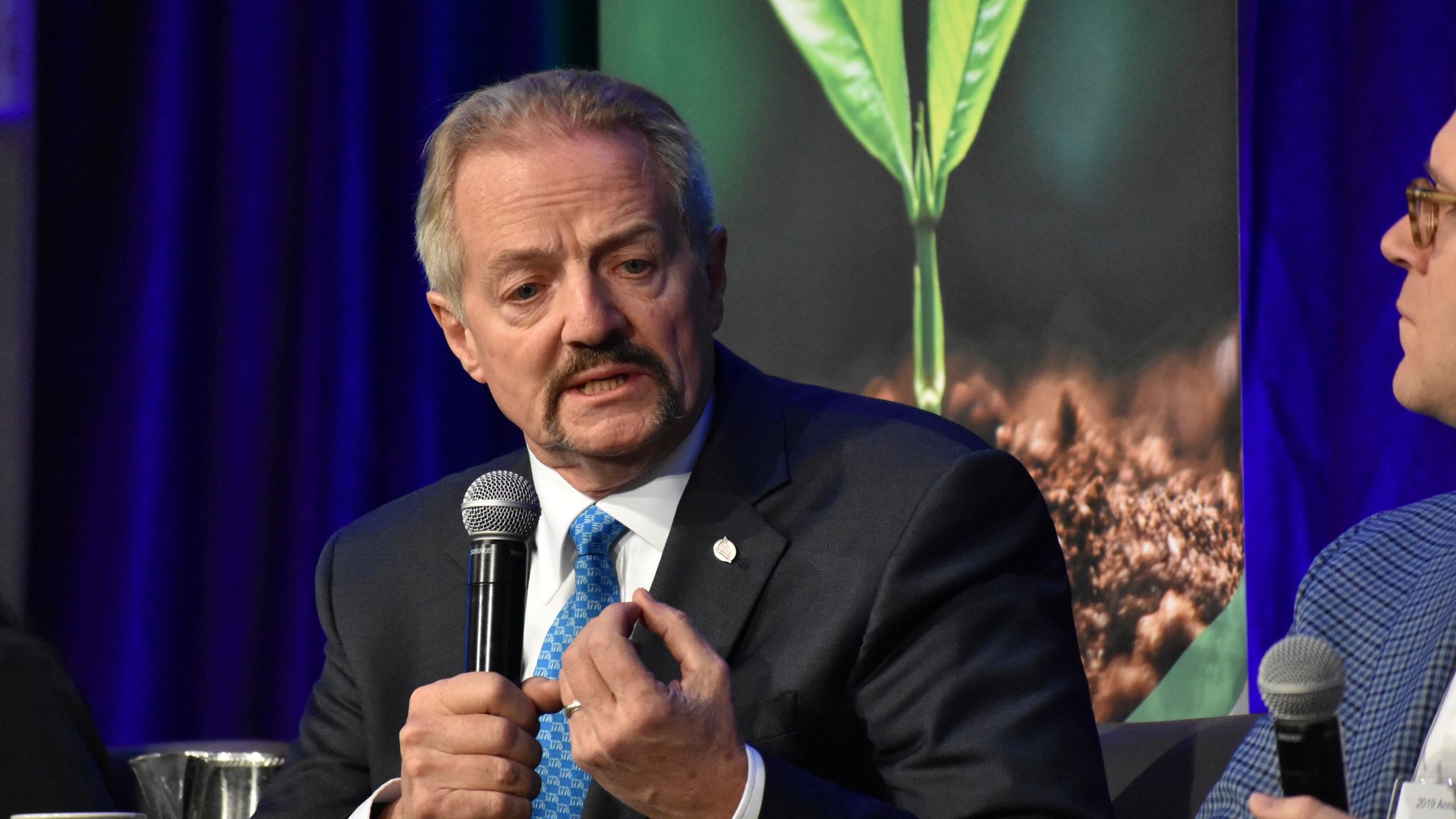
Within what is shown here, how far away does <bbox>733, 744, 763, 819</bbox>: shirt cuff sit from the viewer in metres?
1.46

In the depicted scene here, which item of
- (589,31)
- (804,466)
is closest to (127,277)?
(589,31)

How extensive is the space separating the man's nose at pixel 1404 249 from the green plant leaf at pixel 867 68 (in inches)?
67.8

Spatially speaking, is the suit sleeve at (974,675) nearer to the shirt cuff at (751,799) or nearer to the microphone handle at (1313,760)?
the shirt cuff at (751,799)

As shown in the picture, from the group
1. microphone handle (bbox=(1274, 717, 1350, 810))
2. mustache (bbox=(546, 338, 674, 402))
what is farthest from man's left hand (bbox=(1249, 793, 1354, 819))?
mustache (bbox=(546, 338, 674, 402))

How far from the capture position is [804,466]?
1881 millimetres

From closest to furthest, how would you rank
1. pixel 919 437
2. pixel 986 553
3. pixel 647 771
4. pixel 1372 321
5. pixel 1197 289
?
pixel 647 771, pixel 986 553, pixel 919 437, pixel 1372 321, pixel 1197 289

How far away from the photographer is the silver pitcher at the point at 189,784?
6.57 ft

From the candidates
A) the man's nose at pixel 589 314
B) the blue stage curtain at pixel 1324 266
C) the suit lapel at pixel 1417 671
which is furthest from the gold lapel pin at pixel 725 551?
the blue stage curtain at pixel 1324 266

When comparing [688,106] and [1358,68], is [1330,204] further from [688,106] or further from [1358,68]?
[688,106]

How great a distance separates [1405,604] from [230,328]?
257cm

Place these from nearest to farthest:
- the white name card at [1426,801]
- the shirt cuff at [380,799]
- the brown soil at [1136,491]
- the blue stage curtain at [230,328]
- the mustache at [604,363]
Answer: the white name card at [1426,801] < the shirt cuff at [380,799] < the mustache at [604,363] < the brown soil at [1136,491] < the blue stage curtain at [230,328]

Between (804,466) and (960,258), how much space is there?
1336 millimetres

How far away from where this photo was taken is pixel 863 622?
1695 millimetres

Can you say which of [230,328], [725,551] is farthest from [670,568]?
[230,328]
